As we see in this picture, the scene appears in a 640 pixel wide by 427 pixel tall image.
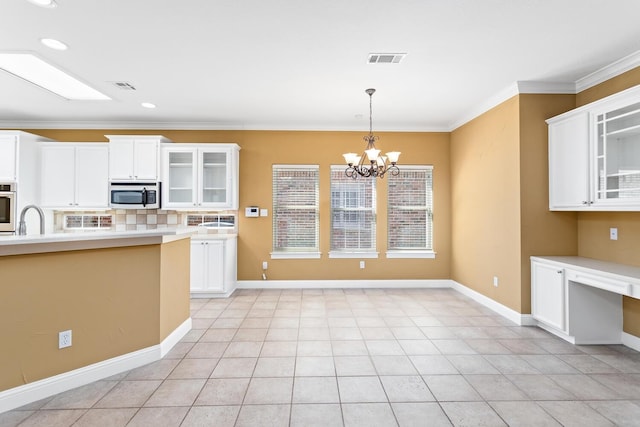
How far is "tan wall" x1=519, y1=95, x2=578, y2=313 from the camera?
3.67 m

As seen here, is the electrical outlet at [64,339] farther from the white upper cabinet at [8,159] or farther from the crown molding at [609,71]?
the crown molding at [609,71]

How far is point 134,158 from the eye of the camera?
492 centimetres

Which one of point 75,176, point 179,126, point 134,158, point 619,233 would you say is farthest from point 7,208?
point 619,233

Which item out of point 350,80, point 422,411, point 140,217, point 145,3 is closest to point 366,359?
point 422,411

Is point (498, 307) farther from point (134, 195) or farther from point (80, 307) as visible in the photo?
point (134, 195)

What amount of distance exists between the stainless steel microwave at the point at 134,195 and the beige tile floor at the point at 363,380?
7.17 ft

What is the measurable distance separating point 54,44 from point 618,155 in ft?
17.3

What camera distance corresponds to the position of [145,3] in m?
2.27

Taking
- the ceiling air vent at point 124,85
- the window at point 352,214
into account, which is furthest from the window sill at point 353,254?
the ceiling air vent at point 124,85

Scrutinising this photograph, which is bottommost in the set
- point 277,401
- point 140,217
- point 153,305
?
point 277,401

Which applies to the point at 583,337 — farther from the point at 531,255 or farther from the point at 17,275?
the point at 17,275

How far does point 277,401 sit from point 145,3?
9.92ft

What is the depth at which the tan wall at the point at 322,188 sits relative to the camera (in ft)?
17.7

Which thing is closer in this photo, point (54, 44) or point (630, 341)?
point (54, 44)
